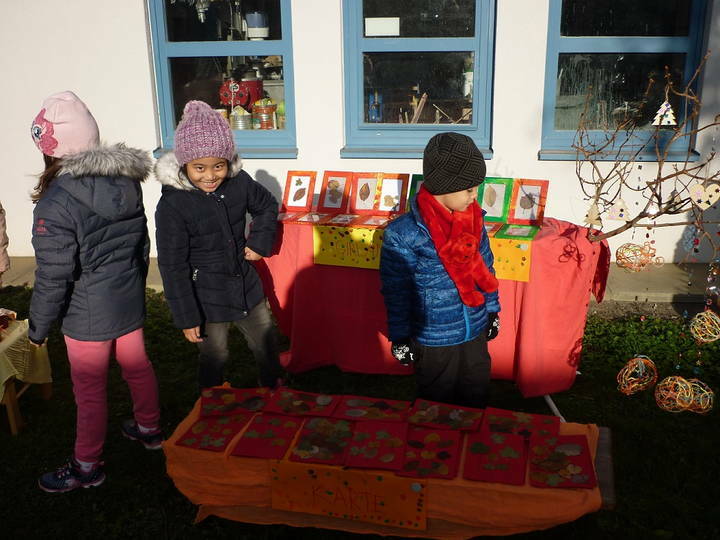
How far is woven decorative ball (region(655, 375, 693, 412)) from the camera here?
358 centimetres

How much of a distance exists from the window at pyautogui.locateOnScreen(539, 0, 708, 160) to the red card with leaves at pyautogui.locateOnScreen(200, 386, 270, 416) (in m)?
3.73

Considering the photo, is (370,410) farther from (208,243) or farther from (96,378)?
(96,378)

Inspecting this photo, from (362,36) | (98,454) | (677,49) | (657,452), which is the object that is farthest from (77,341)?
(677,49)

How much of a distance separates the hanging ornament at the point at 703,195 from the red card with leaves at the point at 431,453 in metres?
1.87

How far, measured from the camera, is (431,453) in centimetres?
271

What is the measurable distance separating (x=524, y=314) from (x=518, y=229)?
0.48 m

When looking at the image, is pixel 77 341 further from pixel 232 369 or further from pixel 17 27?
pixel 17 27

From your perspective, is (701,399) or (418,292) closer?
(418,292)

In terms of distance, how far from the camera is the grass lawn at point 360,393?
10.3 feet

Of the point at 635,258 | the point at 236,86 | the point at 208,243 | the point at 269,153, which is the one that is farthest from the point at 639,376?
the point at 236,86

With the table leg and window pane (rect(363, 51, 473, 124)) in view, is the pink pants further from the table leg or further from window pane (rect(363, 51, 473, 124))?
window pane (rect(363, 51, 473, 124))

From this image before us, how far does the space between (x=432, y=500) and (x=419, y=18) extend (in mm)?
4453

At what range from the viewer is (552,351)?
4.01m

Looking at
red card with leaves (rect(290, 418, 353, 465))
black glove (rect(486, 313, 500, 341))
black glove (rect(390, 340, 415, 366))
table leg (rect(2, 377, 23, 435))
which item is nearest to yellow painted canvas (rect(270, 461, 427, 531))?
red card with leaves (rect(290, 418, 353, 465))
